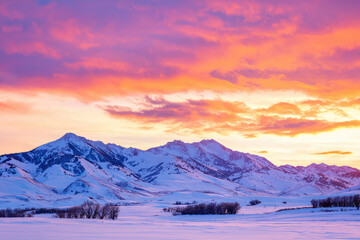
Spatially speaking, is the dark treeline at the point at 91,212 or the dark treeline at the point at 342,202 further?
the dark treeline at the point at 342,202

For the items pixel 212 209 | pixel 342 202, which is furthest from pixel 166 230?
pixel 342 202

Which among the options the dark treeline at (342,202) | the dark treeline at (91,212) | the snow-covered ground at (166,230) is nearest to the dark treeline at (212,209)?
the dark treeline at (342,202)

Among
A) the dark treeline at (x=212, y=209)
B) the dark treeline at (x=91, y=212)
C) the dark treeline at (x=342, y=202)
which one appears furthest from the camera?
the dark treeline at (x=212, y=209)

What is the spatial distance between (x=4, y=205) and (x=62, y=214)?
356 feet

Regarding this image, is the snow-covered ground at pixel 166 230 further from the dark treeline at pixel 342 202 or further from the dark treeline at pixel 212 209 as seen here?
the dark treeline at pixel 212 209

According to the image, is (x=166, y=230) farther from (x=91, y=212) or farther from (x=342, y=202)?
(x=342, y=202)

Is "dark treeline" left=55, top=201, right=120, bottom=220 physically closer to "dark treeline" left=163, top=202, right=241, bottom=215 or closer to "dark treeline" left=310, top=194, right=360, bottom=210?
"dark treeline" left=163, top=202, right=241, bottom=215

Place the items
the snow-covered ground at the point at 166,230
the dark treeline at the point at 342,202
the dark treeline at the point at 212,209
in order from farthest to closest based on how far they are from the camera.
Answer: the dark treeline at the point at 212,209 < the dark treeline at the point at 342,202 < the snow-covered ground at the point at 166,230

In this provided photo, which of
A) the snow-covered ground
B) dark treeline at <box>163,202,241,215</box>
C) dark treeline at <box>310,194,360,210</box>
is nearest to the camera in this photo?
the snow-covered ground

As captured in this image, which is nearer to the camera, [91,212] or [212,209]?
[91,212]

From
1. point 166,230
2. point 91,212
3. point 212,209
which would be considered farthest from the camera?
point 212,209

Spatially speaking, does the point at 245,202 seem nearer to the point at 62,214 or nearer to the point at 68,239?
the point at 62,214

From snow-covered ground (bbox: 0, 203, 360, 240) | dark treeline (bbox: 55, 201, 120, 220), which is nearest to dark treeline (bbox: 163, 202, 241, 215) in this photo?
dark treeline (bbox: 55, 201, 120, 220)

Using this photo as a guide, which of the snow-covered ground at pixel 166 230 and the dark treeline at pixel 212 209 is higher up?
the snow-covered ground at pixel 166 230
